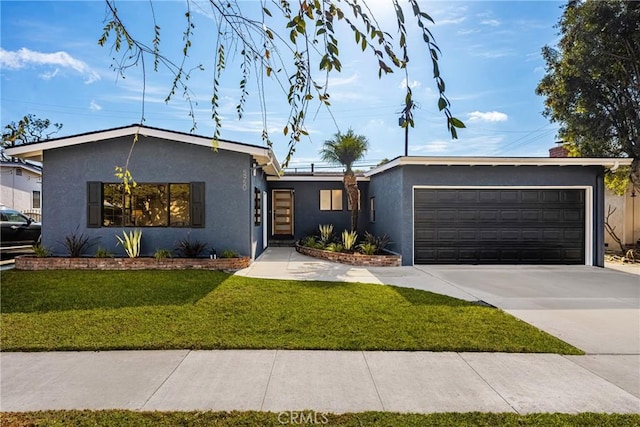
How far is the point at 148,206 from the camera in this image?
413 inches

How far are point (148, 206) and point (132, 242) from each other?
118 centimetres

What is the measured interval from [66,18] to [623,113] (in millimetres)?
15647

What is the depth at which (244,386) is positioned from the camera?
3.38m

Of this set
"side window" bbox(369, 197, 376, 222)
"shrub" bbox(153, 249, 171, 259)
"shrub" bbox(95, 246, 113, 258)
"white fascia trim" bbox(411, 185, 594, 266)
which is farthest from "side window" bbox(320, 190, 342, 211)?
"shrub" bbox(95, 246, 113, 258)

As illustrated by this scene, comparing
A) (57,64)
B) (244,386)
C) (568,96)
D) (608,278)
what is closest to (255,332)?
(244,386)

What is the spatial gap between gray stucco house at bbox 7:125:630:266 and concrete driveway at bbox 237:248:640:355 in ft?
2.75

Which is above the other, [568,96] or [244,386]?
[568,96]

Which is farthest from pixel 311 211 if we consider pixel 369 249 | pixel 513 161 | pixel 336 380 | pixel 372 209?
pixel 336 380

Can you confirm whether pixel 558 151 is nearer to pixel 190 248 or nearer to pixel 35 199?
pixel 190 248

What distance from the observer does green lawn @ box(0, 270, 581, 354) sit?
14.5 ft

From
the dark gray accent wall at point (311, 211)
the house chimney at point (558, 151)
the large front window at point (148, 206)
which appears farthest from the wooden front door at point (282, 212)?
the house chimney at point (558, 151)

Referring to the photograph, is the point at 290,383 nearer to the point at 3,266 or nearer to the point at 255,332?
the point at 255,332

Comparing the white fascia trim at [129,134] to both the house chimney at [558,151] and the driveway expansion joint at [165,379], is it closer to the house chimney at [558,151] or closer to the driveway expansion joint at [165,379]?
the driveway expansion joint at [165,379]

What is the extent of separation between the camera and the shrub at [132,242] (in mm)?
9766
